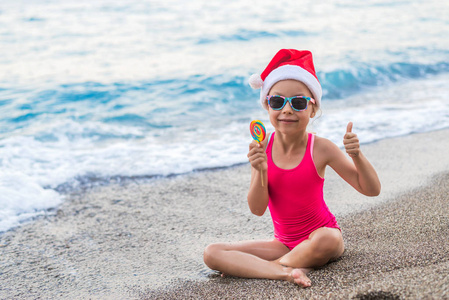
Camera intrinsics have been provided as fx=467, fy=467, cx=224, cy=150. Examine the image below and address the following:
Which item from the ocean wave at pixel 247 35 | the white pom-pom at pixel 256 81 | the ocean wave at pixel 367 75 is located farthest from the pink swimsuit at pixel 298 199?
the ocean wave at pixel 247 35

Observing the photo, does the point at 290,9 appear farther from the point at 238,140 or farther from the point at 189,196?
the point at 189,196

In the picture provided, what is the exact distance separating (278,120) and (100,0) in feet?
58.4

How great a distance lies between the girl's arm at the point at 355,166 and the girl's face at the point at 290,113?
237 millimetres

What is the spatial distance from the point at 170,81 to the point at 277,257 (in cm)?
770

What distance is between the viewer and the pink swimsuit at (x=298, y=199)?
9.02 feet

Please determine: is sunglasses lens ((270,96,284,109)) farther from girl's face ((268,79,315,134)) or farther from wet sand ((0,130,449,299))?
wet sand ((0,130,449,299))

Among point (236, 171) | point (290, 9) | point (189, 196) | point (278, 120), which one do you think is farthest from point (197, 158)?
point (290, 9)

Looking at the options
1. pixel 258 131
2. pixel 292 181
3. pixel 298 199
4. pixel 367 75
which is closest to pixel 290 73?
pixel 258 131

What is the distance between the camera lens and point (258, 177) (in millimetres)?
2699

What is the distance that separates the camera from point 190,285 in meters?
2.82

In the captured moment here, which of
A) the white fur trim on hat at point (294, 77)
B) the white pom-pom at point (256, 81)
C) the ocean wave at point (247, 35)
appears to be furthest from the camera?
the ocean wave at point (247, 35)

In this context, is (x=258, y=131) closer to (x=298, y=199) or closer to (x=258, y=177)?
(x=258, y=177)

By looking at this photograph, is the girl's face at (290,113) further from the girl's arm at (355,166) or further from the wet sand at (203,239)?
the wet sand at (203,239)

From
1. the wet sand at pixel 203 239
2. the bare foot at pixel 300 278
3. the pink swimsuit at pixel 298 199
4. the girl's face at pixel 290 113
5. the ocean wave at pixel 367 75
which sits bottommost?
the ocean wave at pixel 367 75
